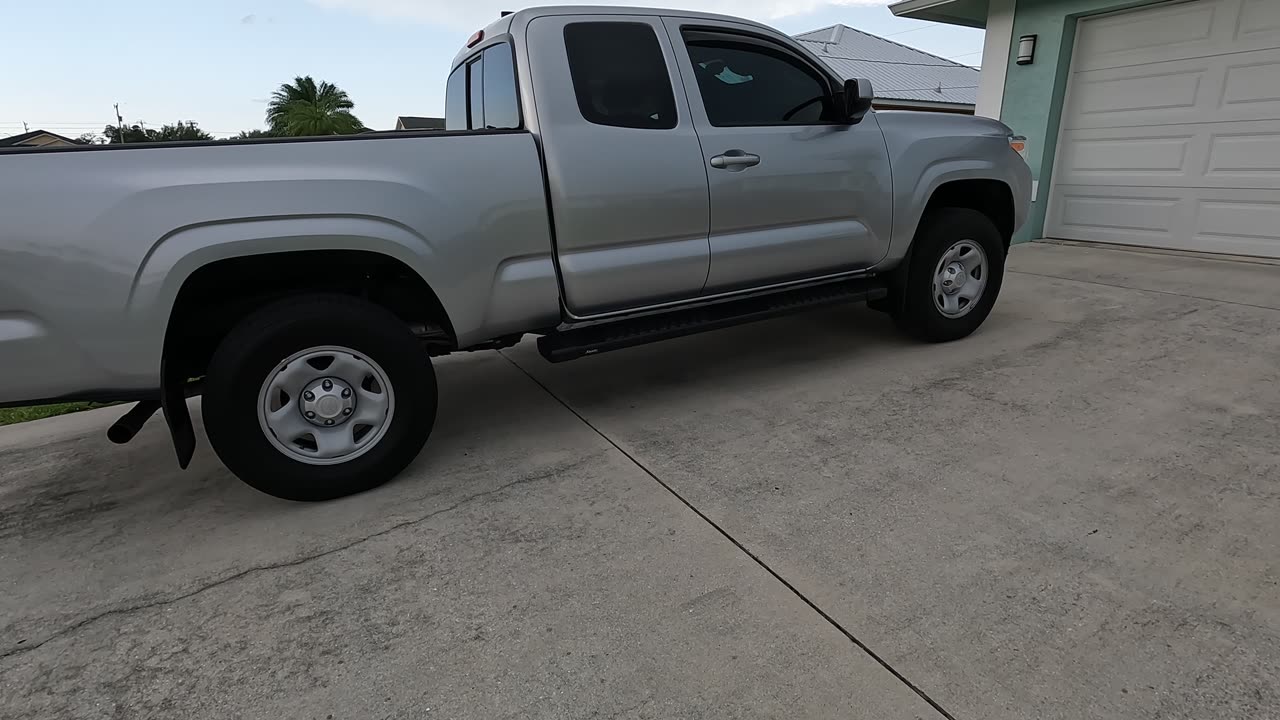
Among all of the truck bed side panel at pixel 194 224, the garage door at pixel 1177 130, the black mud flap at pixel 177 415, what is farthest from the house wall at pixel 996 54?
the black mud flap at pixel 177 415

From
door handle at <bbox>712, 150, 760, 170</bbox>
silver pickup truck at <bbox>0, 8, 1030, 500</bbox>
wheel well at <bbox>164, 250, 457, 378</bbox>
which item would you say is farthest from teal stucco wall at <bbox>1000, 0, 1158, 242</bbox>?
wheel well at <bbox>164, 250, 457, 378</bbox>

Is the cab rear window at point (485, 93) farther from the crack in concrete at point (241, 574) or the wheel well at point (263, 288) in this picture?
the crack in concrete at point (241, 574)

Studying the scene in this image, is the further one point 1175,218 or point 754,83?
point 1175,218

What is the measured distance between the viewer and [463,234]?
2.86m

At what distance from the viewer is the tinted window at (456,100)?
4.11 metres

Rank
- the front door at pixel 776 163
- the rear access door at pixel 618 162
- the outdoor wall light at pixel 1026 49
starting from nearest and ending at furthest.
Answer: the rear access door at pixel 618 162
the front door at pixel 776 163
the outdoor wall light at pixel 1026 49

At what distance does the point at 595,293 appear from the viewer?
10.7ft

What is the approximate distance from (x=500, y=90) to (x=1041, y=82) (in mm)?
7335

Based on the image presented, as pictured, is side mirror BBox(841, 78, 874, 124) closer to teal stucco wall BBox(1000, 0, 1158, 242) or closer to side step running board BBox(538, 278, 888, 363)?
side step running board BBox(538, 278, 888, 363)

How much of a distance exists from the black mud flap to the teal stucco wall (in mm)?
8736

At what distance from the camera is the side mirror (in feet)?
12.1

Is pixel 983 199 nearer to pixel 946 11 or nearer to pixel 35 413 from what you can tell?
pixel 946 11

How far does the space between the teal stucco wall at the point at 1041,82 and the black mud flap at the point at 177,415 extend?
344 inches

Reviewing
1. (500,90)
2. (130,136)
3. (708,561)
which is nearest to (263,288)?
(500,90)
